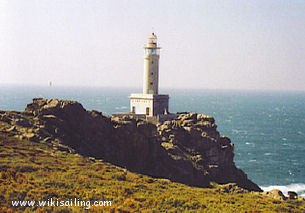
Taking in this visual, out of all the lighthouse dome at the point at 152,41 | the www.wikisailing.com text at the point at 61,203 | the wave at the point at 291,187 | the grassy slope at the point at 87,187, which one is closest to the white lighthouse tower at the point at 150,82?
the lighthouse dome at the point at 152,41

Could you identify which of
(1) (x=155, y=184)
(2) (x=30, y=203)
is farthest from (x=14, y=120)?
(2) (x=30, y=203)

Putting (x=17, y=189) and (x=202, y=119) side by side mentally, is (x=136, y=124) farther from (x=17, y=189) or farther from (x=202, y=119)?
(x=17, y=189)

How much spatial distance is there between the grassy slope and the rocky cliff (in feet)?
15.0

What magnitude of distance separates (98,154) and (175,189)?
517 inches

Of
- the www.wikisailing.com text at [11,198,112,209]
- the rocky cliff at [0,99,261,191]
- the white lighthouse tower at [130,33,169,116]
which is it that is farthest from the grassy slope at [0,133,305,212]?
the white lighthouse tower at [130,33,169,116]

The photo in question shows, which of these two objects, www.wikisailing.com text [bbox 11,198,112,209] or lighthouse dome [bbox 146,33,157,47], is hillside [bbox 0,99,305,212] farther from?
lighthouse dome [bbox 146,33,157,47]

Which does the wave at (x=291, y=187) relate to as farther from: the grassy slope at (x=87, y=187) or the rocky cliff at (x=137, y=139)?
the grassy slope at (x=87, y=187)

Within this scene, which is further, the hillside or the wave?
the wave

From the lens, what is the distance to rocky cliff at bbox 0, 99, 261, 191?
39.8 m

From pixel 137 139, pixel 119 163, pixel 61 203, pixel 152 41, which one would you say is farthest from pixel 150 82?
pixel 61 203

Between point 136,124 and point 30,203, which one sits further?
point 136,124

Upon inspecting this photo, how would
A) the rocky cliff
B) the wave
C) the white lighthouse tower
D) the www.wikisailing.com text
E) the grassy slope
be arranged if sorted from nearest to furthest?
the www.wikisailing.com text
the grassy slope
the rocky cliff
the white lighthouse tower
the wave

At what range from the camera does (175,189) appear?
29.9 metres

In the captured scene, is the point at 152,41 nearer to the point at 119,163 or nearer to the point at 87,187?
the point at 119,163
